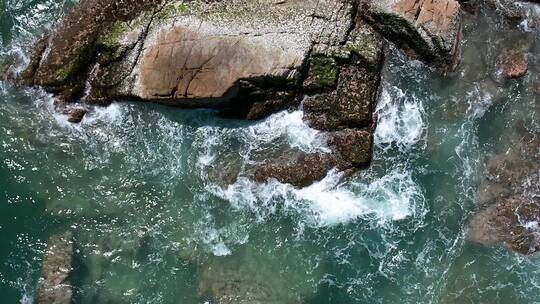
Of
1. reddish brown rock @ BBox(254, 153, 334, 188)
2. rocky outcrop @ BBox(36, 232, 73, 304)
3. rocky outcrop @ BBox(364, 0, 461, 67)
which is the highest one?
rocky outcrop @ BBox(364, 0, 461, 67)

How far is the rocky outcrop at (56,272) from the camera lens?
59.3ft

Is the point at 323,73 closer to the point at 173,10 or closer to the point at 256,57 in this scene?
the point at 256,57

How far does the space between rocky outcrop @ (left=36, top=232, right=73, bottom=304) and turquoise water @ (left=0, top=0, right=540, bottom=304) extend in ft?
0.88

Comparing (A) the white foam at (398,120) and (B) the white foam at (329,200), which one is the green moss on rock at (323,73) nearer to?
(A) the white foam at (398,120)

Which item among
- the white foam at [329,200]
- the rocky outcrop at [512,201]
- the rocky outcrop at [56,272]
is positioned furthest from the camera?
the white foam at [329,200]

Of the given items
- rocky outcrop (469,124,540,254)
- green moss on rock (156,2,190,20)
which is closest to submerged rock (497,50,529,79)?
rocky outcrop (469,124,540,254)

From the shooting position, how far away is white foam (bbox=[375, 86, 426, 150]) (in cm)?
1931

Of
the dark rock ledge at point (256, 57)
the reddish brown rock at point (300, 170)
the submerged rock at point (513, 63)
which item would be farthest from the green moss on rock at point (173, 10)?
the submerged rock at point (513, 63)

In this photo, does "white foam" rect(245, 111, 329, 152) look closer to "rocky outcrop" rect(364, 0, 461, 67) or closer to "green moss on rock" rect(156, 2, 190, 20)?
"rocky outcrop" rect(364, 0, 461, 67)

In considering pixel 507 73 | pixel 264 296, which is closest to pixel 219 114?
pixel 264 296

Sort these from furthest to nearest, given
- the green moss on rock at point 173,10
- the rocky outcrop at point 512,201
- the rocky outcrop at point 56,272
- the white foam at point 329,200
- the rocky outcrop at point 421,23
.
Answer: the rocky outcrop at point 421,23 → the green moss on rock at point 173,10 → the white foam at point 329,200 → the rocky outcrop at point 512,201 → the rocky outcrop at point 56,272

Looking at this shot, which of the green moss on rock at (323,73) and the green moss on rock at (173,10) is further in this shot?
the green moss on rock at (173,10)

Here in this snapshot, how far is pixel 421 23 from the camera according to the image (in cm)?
1912

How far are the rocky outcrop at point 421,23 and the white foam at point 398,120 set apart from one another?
5.54 feet
